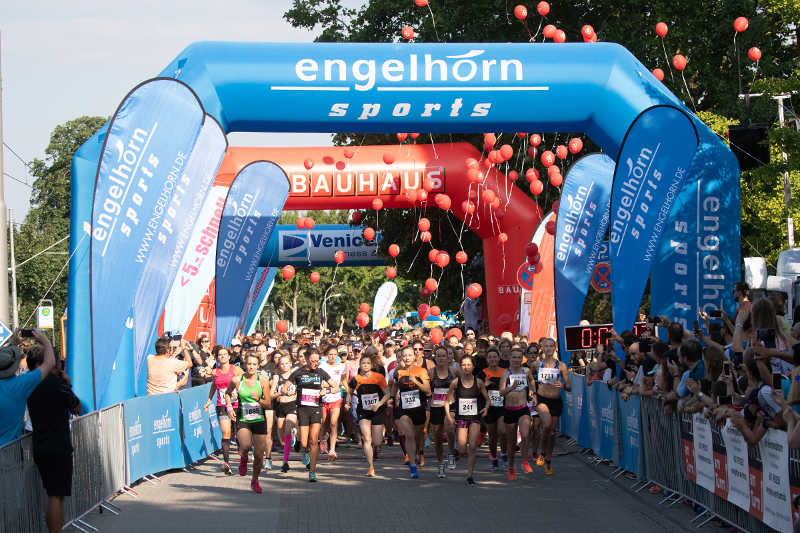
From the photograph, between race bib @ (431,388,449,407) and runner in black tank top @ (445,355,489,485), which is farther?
race bib @ (431,388,449,407)

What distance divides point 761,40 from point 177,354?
18.0 m

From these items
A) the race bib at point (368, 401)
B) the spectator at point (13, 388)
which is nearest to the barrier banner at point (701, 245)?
the race bib at point (368, 401)

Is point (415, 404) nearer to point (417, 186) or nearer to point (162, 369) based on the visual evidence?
point (162, 369)

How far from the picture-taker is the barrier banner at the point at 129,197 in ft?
41.2

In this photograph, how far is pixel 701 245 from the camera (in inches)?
595

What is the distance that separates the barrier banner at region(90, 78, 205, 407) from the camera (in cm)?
1255

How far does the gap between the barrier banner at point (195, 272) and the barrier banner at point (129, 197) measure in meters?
7.21

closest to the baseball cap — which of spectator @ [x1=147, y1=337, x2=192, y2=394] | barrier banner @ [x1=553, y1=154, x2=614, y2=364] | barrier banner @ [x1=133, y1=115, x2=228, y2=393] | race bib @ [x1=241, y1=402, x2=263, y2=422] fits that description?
barrier banner @ [x1=133, y1=115, x2=228, y2=393]

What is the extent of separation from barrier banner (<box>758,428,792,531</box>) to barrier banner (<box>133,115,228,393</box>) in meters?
7.99

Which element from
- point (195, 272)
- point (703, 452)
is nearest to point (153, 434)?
point (195, 272)

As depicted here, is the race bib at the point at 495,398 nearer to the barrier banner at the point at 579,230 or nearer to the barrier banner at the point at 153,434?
the barrier banner at the point at 579,230

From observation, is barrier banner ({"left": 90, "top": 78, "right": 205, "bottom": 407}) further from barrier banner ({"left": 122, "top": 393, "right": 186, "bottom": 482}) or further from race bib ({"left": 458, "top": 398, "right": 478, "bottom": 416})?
race bib ({"left": 458, "top": 398, "right": 478, "bottom": 416})

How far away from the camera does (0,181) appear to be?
53.6ft

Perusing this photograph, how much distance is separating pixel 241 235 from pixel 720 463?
13197mm
